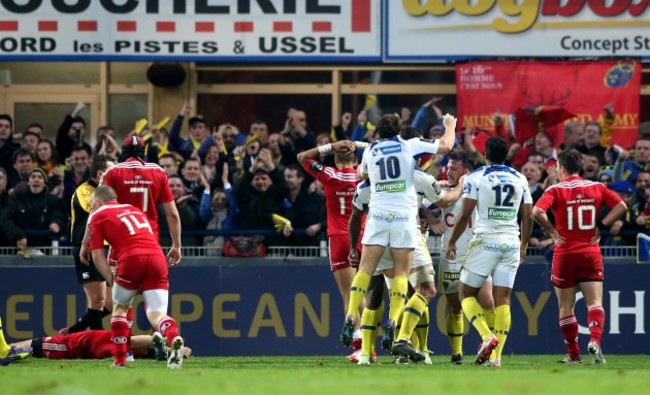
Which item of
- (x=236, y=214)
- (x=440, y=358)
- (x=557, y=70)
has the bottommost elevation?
(x=440, y=358)

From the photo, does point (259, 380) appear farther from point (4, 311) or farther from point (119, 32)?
point (119, 32)

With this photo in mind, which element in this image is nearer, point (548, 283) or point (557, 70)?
point (548, 283)

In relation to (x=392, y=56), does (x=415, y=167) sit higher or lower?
lower

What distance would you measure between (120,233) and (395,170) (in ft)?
8.61

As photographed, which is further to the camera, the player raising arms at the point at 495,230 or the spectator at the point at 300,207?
the spectator at the point at 300,207

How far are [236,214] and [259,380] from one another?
25.3 ft

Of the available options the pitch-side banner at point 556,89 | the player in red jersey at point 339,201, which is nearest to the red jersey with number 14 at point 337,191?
the player in red jersey at point 339,201

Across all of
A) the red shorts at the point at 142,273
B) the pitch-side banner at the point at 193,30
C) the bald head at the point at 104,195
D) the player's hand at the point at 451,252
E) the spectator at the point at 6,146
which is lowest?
the red shorts at the point at 142,273

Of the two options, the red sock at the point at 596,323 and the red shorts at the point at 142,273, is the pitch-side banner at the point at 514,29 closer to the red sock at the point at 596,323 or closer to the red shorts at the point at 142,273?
the red sock at the point at 596,323

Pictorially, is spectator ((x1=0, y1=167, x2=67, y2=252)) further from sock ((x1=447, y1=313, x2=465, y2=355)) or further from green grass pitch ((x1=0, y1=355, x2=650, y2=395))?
sock ((x1=447, y1=313, x2=465, y2=355))

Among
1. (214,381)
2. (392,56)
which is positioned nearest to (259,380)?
(214,381)

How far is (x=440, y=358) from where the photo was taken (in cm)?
1795

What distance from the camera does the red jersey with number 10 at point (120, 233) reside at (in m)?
13.9

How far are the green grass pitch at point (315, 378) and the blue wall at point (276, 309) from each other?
322 cm
